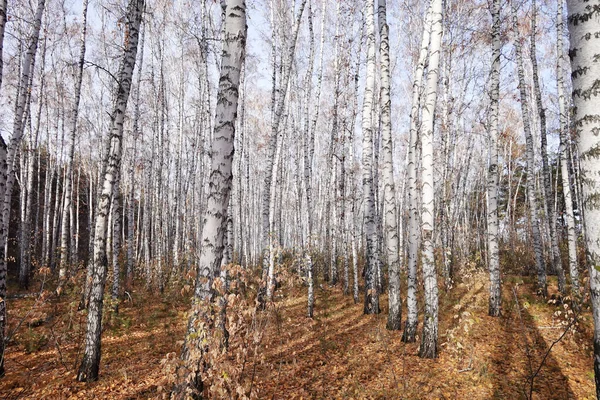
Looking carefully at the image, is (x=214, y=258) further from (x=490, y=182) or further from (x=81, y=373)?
(x=490, y=182)

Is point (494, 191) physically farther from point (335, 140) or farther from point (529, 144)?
point (335, 140)

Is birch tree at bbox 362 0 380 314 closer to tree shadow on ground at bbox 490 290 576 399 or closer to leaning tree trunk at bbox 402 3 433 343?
leaning tree trunk at bbox 402 3 433 343

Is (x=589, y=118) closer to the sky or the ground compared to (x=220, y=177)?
closer to the sky

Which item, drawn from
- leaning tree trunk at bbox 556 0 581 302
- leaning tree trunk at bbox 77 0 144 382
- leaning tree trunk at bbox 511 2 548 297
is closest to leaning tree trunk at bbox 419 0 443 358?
leaning tree trunk at bbox 556 0 581 302

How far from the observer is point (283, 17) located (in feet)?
40.4

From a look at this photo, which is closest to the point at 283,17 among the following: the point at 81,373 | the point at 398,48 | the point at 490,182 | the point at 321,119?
the point at 398,48

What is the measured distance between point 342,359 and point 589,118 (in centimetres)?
524

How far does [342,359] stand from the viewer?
19.0 feet

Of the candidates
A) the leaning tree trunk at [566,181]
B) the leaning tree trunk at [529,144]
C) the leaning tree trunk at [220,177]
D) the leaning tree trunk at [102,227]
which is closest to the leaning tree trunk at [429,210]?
the leaning tree trunk at [220,177]

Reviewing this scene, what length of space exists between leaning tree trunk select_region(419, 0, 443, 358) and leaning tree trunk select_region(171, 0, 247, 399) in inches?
145

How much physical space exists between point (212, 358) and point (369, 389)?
8.94ft

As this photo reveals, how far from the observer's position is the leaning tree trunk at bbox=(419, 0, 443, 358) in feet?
18.1

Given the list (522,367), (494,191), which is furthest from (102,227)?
(494,191)

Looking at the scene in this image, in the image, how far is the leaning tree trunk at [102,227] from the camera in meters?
4.65
